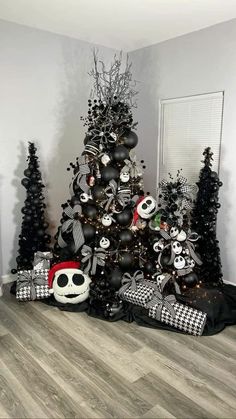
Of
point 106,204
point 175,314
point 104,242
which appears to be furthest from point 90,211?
point 175,314

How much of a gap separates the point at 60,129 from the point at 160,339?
7.68ft

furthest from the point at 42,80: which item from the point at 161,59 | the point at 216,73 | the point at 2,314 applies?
the point at 2,314

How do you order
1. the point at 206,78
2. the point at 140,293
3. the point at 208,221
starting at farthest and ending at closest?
the point at 206,78
the point at 208,221
the point at 140,293

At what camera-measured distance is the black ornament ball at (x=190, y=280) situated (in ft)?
8.96

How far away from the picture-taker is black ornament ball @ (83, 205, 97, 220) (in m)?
2.76

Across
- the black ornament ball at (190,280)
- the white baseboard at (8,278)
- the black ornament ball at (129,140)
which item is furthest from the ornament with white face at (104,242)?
the white baseboard at (8,278)

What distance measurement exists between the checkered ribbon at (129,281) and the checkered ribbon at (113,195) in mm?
616

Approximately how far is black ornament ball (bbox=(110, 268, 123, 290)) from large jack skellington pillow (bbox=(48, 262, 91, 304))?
21 cm

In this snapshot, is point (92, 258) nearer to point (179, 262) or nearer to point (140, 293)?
point (140, 293)

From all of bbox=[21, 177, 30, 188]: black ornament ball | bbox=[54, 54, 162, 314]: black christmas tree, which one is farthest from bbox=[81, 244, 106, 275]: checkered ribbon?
bbox=[21, 177, 30, 188]: black ornament ball

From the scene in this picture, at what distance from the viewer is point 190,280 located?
273 centimetres

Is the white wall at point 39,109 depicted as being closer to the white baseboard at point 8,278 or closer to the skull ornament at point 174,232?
the white baseboard at point 8,278

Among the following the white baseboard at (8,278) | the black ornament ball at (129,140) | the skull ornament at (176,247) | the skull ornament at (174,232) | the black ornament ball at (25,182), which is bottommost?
the white baseboard at (8,278)

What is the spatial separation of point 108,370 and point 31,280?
117cm
